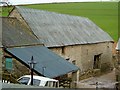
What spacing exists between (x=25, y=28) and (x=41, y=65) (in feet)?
17.5

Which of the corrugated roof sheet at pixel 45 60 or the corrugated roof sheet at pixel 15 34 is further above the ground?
the corrugated roof sheet at pixel 15 34

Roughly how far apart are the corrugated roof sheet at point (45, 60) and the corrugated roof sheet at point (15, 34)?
65 cm

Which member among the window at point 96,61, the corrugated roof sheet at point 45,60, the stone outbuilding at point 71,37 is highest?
the stone outbuilding at point 71,37

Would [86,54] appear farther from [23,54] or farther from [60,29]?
[23,54]

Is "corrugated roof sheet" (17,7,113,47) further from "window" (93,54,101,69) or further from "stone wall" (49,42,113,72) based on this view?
"window" (93,54,101,69)

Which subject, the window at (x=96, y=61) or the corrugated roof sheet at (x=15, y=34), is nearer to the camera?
the corrugated roof sheet at (x=15, y=34)

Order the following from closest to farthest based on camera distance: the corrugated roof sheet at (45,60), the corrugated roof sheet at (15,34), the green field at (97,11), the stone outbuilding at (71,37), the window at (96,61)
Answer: the corrugated roof sheet at (45,60) < the corrugated roof sheet at (15,34) < the stone outbuilding at (71,37) < the window at (96,61) < the green field at (97,11)

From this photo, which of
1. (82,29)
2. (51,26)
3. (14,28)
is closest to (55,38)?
(51,26)

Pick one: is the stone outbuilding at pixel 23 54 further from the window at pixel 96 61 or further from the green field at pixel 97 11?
the green field at pixel 97 11

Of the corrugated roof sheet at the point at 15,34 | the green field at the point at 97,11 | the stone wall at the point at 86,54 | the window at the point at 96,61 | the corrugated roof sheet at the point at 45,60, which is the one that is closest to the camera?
the corrugated roof sheet at the point at 45,60

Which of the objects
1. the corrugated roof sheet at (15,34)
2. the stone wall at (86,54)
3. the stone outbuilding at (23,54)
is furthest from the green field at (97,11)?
the stone outbuilding at (23,54)

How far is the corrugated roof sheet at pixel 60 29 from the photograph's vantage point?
2436cm

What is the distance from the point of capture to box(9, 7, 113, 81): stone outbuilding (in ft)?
79.6

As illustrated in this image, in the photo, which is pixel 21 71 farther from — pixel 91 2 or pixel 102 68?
pixel 91 2
